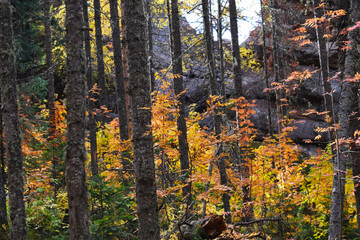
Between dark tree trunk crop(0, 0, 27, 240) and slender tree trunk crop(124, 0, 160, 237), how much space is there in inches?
128

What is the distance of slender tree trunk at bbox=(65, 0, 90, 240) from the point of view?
5.70 metres

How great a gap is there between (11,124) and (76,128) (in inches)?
89.1

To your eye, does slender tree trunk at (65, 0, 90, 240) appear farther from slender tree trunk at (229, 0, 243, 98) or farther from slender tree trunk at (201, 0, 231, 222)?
slender tree trunk at (229, 0, 243, 98)

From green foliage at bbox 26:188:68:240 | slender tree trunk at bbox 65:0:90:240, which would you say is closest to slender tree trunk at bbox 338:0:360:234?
slender tree trunk at bbox 65:0:90:240

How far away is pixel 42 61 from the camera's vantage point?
20.3 metres

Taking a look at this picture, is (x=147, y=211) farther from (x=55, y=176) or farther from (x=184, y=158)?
(x=55, y=176)

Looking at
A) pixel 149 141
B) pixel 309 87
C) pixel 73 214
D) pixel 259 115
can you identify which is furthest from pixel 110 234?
pixel 309 87

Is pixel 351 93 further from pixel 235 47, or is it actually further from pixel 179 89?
pixel 179 89

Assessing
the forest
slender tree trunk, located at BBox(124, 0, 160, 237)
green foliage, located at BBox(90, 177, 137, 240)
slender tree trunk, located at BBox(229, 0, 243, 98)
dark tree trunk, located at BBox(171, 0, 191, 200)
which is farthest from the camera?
slender tree trunk, located at BBox(229, 0, 243, 98)

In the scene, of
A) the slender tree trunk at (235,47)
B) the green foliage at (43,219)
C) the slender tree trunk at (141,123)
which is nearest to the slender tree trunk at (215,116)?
the slender tree trunk at (235,47)

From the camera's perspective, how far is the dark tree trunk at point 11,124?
688 centimetres

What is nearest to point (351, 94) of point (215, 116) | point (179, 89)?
point (215, 116)

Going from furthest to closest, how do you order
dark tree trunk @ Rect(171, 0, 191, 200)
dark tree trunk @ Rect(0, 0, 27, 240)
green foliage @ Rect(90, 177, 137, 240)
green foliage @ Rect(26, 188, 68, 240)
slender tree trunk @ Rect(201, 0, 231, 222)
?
dark tree trunk @ Rect(171, 0, 191, 200)
slender tree trunk @ Rect(201, 0, 231, 222)
green foliage @ Rect(26, 188, 68, 240)
dark tree trunk @ Rect(0, 0, 27, 240)
green foliage @ Rect(90, 177, 137, 240)

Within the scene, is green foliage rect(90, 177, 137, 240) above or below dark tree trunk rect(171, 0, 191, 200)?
below
